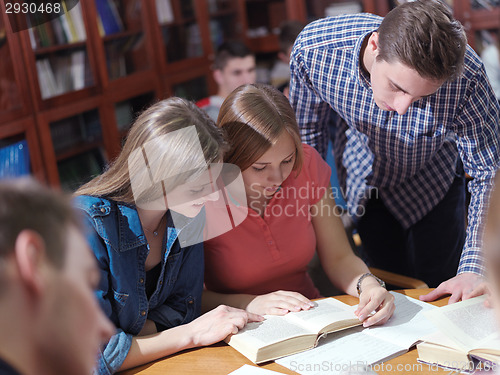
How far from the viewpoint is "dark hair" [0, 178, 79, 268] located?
60 centimetres

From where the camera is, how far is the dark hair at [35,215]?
1.96 feet

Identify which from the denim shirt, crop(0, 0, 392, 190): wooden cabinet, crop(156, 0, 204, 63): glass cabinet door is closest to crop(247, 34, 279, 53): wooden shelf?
crop(0, 0, 392, 190): wooden cabinet

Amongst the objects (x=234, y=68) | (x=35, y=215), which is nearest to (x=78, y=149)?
(x=234, y=68)

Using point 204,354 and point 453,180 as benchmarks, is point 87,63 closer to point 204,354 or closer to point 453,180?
point 453,180

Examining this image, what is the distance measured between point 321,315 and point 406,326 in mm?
202

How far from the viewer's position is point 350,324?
1373mm

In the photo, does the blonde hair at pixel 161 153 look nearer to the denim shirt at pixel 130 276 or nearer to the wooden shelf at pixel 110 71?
the denim shirt at pixel 130 276

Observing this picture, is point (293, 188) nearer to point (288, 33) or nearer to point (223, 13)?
point (288, 33)

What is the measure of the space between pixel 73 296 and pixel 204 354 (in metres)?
0.78

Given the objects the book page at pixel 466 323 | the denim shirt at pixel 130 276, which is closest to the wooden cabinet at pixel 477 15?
the book page at pixel 466 323

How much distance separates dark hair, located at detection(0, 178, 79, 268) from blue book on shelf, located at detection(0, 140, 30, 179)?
2503 millimetres

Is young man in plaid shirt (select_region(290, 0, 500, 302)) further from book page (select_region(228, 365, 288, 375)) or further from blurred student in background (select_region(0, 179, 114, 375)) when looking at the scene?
blurred student in background (select_region(0, 179, 114, 375))

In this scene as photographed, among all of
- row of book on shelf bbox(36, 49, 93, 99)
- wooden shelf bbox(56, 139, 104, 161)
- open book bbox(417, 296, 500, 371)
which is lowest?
wooden shelf bbox(56, 139, 104, 161)

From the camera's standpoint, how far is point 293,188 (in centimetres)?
176
